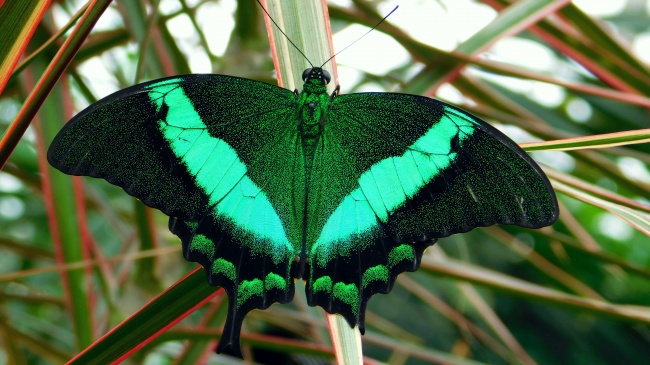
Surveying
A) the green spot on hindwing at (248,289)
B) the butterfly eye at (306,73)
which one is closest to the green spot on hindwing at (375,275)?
the green spot on hindwing at (248,289)

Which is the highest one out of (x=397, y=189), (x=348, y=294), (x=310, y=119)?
(x=310, y=119)

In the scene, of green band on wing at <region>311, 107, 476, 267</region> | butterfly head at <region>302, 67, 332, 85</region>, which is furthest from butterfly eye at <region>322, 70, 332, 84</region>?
green band on wing at <region>311, 107, 476, 267</region>

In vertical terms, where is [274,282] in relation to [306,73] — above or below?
below

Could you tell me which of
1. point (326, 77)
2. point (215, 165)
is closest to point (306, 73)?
point (326, 77)

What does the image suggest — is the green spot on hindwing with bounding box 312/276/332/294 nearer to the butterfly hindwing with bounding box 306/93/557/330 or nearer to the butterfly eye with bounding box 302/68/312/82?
the butterfly hindwing with bounding box 306/93/557/330

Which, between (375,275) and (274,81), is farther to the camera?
(274,81)

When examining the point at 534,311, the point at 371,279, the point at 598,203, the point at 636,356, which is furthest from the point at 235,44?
the point at 636,356

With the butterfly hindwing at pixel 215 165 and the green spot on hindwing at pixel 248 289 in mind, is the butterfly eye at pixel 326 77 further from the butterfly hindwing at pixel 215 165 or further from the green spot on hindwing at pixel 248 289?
the green spot on hindwing at pixel 248 289

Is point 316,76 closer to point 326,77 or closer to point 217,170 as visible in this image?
point 326,77
